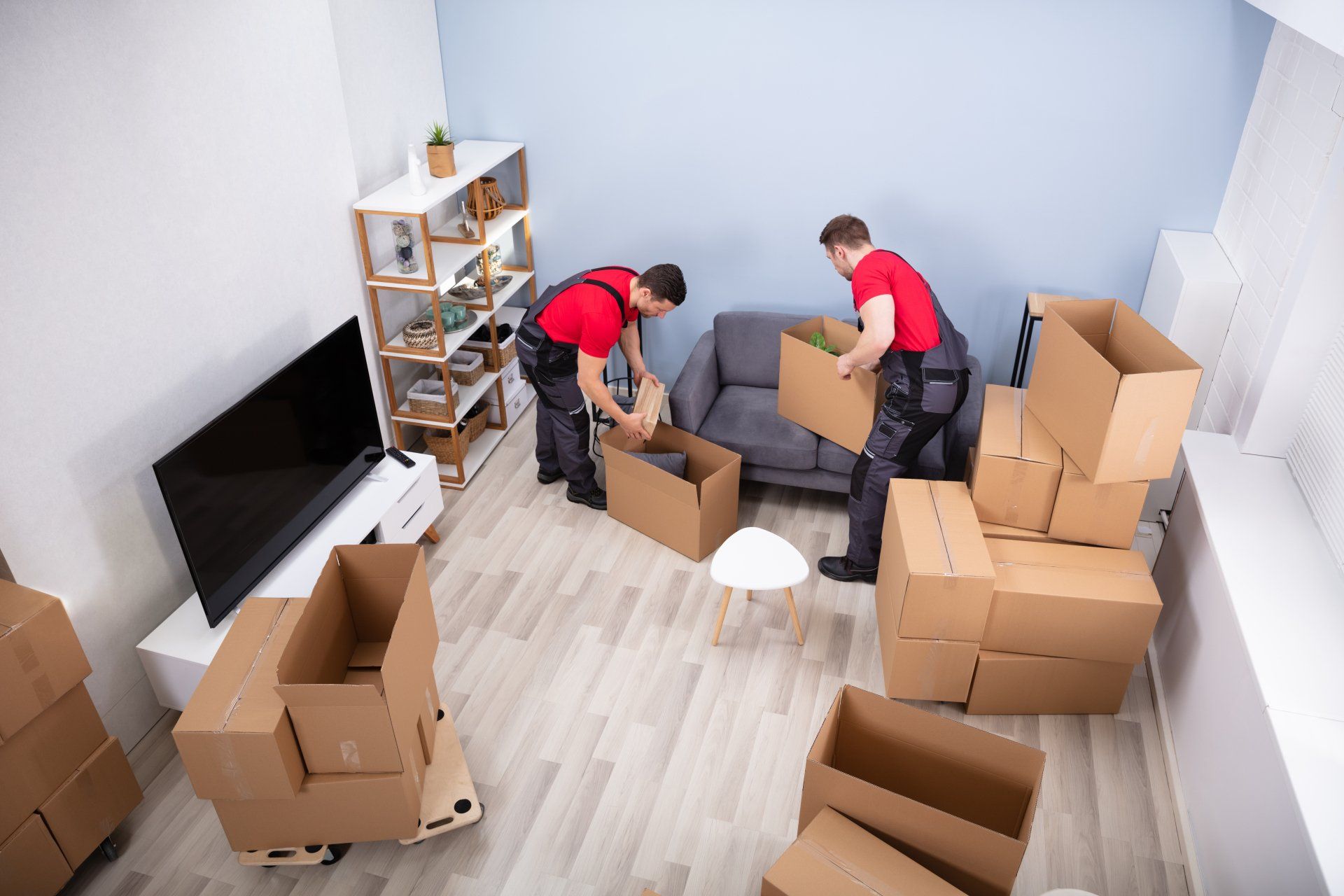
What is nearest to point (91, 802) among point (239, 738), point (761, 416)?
point (239, 738)

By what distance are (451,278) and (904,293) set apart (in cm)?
195

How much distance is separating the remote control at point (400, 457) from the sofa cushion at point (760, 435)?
126 centimetres

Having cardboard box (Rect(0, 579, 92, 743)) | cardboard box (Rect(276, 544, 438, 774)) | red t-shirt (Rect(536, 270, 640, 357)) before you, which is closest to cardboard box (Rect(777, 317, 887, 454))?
red t-shirt (Rect(536, 270, 640, 357))

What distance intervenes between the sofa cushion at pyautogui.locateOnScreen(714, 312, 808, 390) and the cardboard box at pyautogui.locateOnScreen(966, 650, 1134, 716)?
68.7 inches

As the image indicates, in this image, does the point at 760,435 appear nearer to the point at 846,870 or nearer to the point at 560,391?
the point at 560,391

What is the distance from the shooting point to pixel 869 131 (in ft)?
13.1

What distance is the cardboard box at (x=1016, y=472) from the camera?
3088 millimetres

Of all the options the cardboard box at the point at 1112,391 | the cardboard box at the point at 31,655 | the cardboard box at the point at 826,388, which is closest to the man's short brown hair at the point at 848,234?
the cardboard box at the point at 826,388

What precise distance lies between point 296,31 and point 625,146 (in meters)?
1.56

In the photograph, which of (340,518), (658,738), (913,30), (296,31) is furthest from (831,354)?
(296,31)

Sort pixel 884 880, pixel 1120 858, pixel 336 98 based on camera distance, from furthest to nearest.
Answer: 1. pixel 336 98
2. pixel 1120 858
3. pixel 884 880

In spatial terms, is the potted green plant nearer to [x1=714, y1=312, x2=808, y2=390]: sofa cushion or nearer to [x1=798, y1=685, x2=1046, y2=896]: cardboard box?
[x1=714, y1=312, x2=808, y2=390]: sofa cushion

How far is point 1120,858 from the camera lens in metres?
2.66

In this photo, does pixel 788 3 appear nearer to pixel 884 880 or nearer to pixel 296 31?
pixel 296 31
